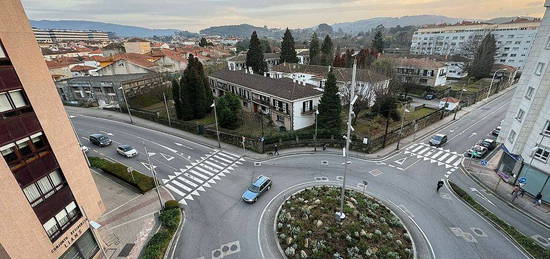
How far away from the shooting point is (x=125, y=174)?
27.2 metres

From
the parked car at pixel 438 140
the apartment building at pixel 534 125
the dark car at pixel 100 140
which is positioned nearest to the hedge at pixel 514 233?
the apartment building at pixel 534 125

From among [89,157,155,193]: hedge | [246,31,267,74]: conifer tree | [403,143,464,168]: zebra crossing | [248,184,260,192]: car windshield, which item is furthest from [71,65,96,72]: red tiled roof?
[403,143,464,168]: zebra crossing

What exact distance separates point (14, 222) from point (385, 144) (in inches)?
1488

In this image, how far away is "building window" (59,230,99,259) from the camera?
1565 cm

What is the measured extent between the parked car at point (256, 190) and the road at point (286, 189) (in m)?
0.63

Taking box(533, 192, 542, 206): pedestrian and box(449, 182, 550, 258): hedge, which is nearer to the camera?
box(449, 182, 550, 258): hedge

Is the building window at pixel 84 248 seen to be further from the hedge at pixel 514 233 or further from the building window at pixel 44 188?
the hedge at pixel 514 233

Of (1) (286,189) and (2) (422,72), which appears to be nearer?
(1) (286,189)

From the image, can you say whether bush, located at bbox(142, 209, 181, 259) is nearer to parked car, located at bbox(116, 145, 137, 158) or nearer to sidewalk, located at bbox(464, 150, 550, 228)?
parked car, located at bbox(116, 145, 137, 158)

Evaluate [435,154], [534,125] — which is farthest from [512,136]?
[435,154]

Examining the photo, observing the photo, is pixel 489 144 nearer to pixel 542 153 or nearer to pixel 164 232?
pixel 542 153

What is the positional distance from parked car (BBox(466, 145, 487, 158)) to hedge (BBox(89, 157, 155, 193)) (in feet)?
133

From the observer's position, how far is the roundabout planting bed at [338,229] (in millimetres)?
17281

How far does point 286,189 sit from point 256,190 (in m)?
3.53
